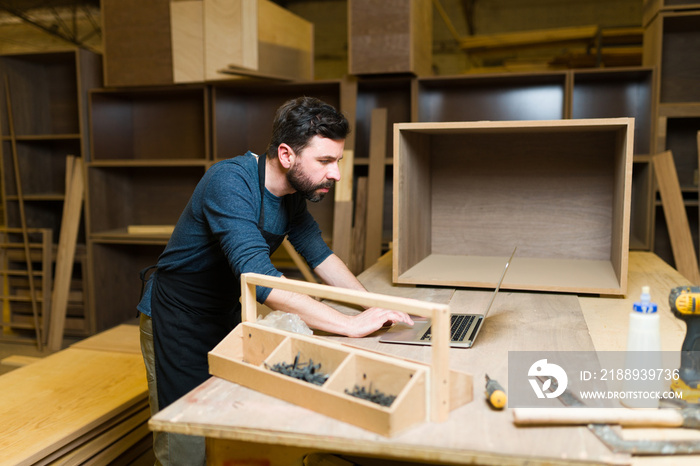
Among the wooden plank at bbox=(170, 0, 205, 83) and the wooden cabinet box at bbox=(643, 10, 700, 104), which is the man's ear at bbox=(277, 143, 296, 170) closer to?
the wooden plank at bbox=(170, 0, 205, 83)

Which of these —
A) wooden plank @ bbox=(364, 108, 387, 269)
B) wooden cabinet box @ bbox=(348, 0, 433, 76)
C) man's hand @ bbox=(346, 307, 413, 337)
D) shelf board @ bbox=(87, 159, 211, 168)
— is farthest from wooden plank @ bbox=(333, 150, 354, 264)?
man's hand @ bbox=(346, 307, 413, 337)

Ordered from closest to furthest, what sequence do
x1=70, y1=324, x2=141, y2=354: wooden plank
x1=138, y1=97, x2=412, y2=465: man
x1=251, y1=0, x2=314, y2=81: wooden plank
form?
x1=138, y1=97, x2=412, y2=465: man < x1=70, y1=324, x2=141, y2=354: wooden plank < x1=251, y1=0, x2=314, y2=81: wooden plank

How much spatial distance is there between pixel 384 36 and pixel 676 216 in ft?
6.00

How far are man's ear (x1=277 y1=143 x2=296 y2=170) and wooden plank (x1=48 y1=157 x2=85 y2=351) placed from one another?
2914 mm

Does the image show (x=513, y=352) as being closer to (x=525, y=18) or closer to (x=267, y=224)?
(x=267, y=224)

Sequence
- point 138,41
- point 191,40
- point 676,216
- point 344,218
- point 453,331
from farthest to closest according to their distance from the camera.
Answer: point 138,41 < point 191,40 < point 344,218 < point 676,216 < point 453,331

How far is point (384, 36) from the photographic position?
130 inches

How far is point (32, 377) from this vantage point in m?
2.27

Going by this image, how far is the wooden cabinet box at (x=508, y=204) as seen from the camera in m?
1.89

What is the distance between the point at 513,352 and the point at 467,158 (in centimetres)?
115

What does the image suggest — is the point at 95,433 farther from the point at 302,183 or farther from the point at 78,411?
the point at 302,183

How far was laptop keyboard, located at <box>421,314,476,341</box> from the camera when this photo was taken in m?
1.29

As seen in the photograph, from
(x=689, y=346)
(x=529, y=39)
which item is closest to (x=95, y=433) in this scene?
(x=689, y=346)

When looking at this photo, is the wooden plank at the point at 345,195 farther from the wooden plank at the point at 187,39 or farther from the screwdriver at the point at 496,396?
the screwdriver at the point at 496,396
